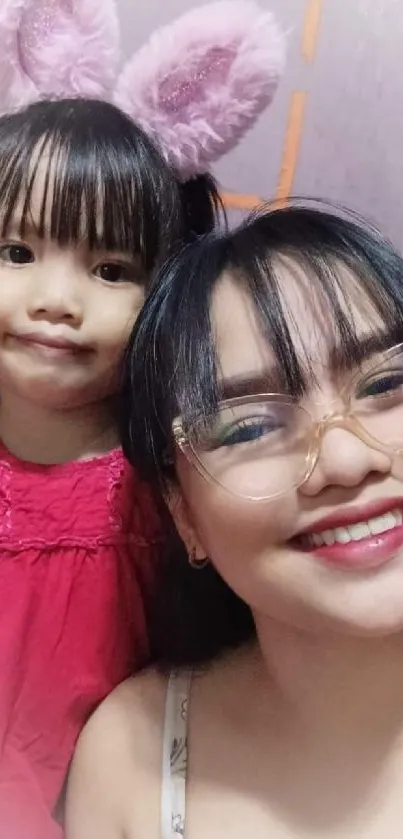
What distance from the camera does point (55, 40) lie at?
93 cm

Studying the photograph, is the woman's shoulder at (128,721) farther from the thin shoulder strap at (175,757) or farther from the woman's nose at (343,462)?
the woman's nose at (343,462)

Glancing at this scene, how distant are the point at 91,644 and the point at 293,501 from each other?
0.36m

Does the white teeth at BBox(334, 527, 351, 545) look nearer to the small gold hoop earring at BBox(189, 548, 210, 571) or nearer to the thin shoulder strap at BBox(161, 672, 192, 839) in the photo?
the small gold hoop earring at BBox(189, 548, 210, 571)

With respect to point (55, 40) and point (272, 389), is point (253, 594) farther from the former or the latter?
point (55, 40)

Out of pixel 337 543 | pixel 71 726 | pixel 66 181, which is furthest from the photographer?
pixel 71 726

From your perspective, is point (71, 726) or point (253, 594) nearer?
point (253, 594)

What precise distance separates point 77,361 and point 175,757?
38 cm

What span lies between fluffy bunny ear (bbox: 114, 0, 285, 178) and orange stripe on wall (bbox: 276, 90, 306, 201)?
9.5 inches

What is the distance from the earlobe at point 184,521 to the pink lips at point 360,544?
15 cm

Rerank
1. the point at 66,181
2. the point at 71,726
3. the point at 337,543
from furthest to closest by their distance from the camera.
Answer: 1. the point at 71,726
2. the point at 66,181
3. the point at 337,543

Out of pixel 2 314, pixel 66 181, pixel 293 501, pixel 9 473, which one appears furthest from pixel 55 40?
A: pixel 293 501

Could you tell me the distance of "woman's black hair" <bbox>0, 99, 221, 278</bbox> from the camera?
2.81 ft

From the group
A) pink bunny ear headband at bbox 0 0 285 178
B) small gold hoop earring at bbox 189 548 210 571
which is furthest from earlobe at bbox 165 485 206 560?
pink bunny ear headband at bbox 0 0 285 178

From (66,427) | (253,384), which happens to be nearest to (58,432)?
(66,427)
